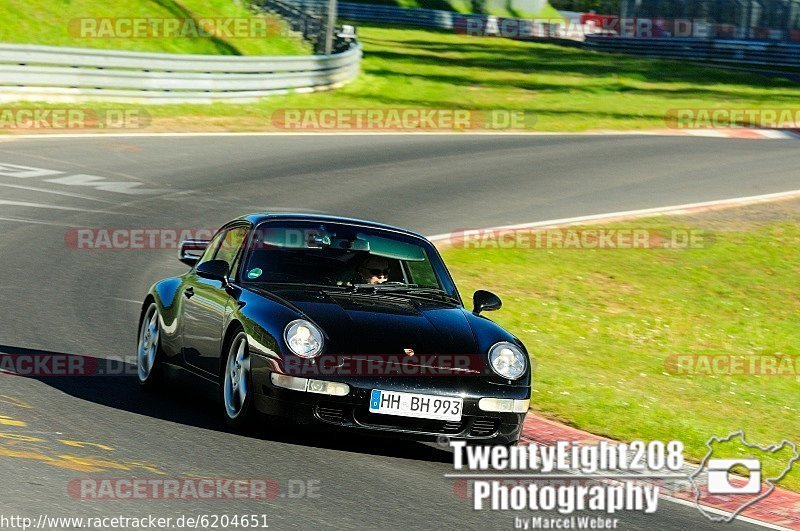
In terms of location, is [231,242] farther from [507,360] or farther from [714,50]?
[714,50]

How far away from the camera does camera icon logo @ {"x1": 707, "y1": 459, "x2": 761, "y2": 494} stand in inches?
324

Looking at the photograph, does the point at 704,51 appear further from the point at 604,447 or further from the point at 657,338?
the point at 604,447

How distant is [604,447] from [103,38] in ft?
82.7

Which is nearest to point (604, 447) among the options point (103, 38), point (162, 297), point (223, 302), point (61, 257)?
point (223, 302)

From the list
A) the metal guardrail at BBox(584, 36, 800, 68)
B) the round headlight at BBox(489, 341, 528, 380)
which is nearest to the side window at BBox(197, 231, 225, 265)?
the round headlight at BBox(489, 341, 528, 380)

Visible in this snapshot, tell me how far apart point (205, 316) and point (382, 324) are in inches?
55.3

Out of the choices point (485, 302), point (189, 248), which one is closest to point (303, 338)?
point (485, 302)

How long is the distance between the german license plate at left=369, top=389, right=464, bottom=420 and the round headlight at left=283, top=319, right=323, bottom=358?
1.43 feet

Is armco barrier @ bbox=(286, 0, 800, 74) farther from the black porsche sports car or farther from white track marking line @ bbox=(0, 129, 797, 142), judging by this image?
the black porsche sports car

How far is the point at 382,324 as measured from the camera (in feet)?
26.8

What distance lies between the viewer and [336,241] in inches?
360

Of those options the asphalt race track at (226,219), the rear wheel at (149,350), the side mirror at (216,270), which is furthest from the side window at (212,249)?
the asphalt race track at (226,219)

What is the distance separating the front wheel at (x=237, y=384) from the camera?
26.1 ft

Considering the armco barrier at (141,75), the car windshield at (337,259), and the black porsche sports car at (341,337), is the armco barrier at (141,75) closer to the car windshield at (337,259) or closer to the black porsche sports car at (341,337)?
the black porsche sports car at (341,337)
